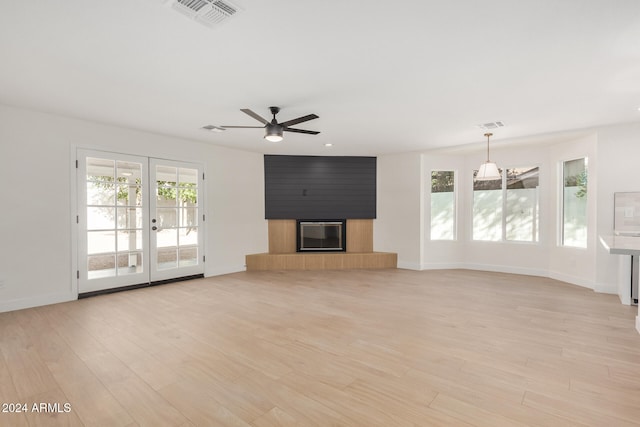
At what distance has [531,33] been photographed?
2277 mm

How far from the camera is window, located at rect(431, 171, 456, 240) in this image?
6.91 meters

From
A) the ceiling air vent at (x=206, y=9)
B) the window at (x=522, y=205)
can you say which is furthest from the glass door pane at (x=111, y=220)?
the window at (x=522, y=205)

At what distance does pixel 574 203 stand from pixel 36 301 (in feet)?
27.6

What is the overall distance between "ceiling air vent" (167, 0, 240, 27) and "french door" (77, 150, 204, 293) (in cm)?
357

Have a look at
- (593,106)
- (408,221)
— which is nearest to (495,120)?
(593,106)

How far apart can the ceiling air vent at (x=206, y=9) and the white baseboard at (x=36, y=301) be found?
4.24m

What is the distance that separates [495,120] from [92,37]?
15.5ft

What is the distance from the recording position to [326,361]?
8.48ft

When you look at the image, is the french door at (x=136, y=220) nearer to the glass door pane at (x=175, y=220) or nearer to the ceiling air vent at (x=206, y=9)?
the glass door pane at (x=175, y=220)

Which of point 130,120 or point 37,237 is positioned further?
point 130,120

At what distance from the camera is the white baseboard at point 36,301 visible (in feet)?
12.8

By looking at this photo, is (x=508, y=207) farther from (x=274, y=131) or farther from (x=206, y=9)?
(x=206, y=9)

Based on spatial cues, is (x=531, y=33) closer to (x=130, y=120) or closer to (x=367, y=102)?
(x=367, y=102)

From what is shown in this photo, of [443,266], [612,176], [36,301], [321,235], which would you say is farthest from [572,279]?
[36,301]
